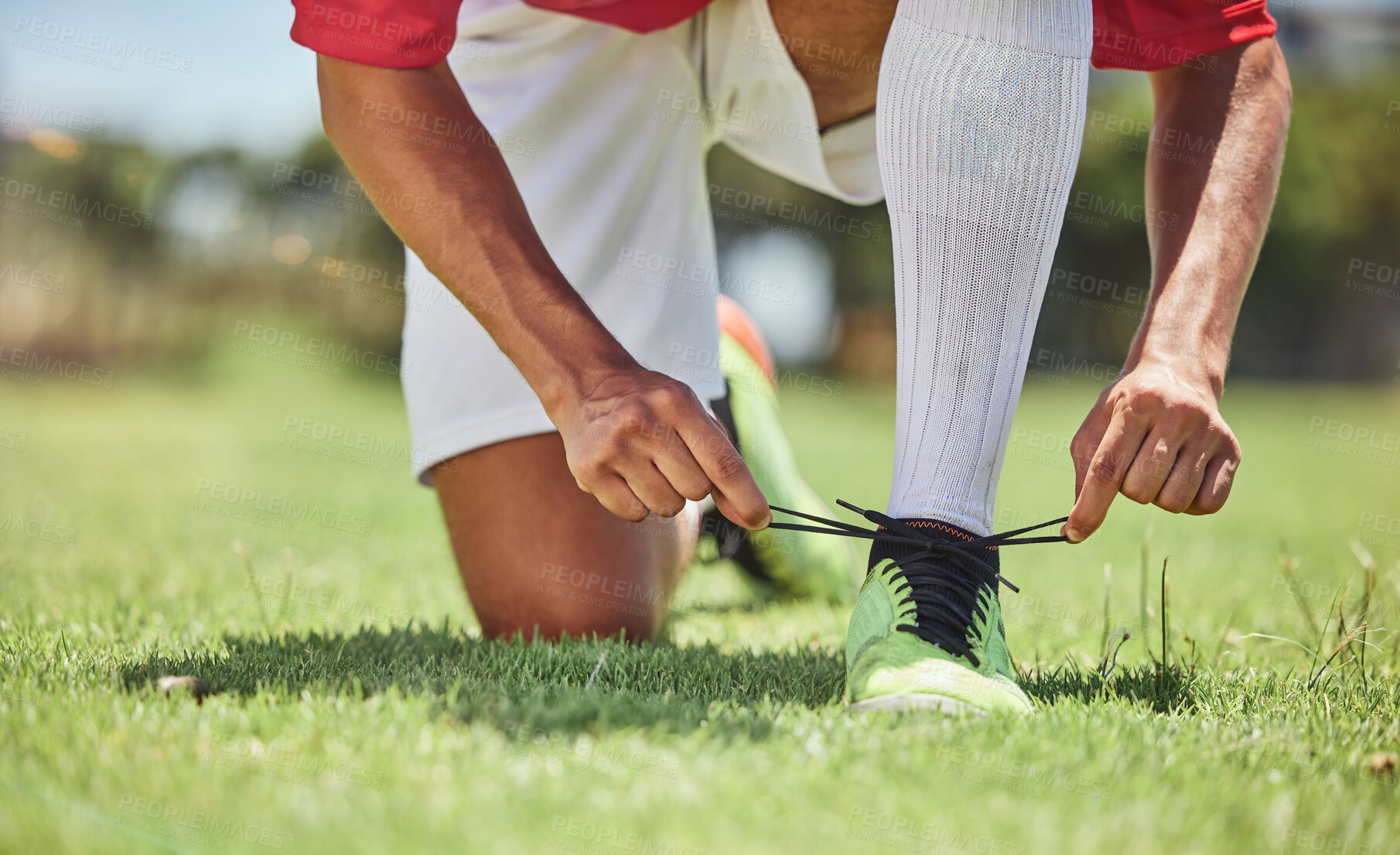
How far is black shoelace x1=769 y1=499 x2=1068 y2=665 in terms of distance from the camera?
1.27 m

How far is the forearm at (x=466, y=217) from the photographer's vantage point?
1.28 m

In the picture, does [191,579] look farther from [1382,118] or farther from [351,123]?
[1382,118]

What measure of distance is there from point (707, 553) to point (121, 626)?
129 cm

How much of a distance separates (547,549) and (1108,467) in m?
1.06

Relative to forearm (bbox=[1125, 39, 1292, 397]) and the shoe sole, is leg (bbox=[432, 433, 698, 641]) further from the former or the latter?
forearm (bbox=[1125, 39, 1292, 397])

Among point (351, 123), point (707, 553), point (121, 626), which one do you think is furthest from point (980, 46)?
point (121, 626)

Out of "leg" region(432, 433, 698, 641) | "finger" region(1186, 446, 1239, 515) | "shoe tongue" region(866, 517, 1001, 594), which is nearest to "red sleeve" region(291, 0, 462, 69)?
"leg" region(432, 433, 698, 641)

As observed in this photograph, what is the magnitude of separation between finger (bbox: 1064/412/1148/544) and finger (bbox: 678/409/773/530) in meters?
0.38

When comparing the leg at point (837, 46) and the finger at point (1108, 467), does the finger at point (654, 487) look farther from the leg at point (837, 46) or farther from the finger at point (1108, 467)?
the leg at point (837, 46)

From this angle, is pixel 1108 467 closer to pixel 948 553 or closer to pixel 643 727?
pixel 948 553

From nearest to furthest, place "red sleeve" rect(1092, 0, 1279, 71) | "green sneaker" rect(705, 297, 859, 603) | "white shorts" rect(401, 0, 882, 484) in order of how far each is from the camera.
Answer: "red sleeve" rect(1092, 0, 1279, 71), "white shorts" rect(401, 0, 882, 484), "green sneaker" rect(705, 297, 859, 603)

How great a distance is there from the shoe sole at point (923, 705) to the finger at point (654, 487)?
333 mm

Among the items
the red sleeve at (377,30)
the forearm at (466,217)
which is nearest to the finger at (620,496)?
the forearm at (466,217)

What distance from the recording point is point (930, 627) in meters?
1.27
